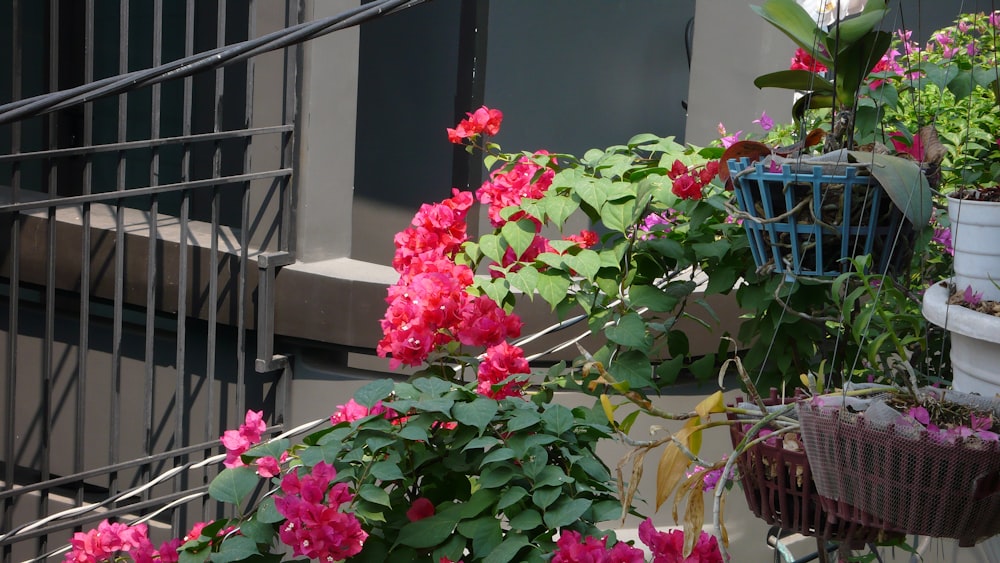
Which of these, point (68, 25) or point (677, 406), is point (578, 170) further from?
point (68, 25)

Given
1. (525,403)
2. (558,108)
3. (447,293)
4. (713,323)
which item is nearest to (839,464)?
(525,403)

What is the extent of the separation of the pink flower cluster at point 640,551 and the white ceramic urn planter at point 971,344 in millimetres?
385

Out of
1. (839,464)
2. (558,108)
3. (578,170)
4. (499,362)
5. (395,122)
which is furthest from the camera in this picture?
(558,108)

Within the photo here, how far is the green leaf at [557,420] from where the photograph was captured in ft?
5.30

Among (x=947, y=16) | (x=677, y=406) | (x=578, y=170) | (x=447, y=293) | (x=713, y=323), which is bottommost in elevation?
(x=677, y=406)

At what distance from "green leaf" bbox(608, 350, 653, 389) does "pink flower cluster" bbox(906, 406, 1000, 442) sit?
912mm

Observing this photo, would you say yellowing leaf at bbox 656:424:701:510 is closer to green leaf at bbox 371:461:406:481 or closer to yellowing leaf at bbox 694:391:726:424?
yellowing leaf at bbox 694:391:726:424

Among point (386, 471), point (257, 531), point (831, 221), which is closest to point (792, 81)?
point (831, 221)

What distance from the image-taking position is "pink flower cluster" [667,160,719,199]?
6.16 feet

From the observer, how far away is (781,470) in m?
1.36

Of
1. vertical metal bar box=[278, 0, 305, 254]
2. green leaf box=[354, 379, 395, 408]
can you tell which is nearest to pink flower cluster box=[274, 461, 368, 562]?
green leaf box=[354, 379, 395, 408]

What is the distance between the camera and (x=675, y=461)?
1100mm

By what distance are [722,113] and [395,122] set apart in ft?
3.96

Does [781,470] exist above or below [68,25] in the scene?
below
